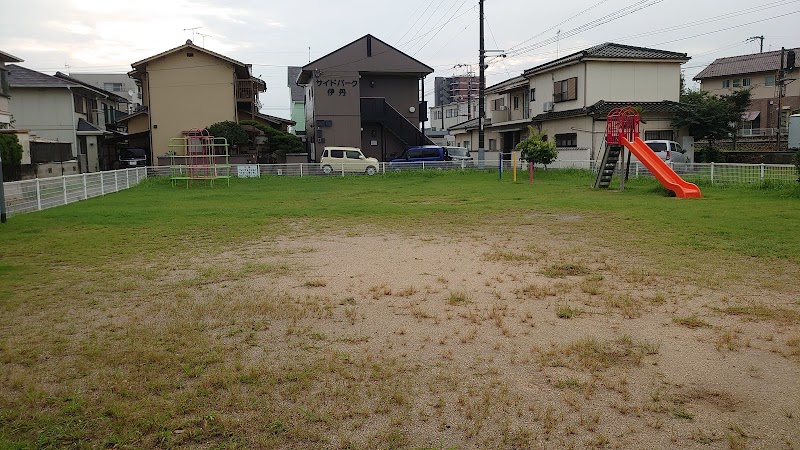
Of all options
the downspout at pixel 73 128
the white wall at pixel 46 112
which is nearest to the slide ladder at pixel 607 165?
the white wall at pixel 46 112

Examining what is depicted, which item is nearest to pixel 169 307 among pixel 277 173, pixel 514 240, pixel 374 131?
pixel 514 240

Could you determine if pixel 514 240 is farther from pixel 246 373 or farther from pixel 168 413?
pixel 168 413

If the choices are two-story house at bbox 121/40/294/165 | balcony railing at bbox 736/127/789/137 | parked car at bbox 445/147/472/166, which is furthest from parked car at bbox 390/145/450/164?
balcony railing at bbox 736/127/789/137

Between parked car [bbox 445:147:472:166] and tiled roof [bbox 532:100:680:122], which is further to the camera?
Result: parked car [bbox 445:147:472:166]

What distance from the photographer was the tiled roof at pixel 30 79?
31.9 meters

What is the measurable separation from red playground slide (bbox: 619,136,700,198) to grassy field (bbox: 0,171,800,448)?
498cm

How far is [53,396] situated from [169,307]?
2217mm

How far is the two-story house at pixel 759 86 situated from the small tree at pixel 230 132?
3228cm

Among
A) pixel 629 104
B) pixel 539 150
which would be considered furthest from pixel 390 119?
pixel 629 104

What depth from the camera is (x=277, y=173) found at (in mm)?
29594

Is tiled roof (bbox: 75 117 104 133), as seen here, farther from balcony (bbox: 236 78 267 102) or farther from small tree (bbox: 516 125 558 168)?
small tree (bbox: 516 125 558 168)

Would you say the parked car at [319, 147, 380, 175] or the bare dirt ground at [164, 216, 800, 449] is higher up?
the parked car at [319, 147, 380, 175]

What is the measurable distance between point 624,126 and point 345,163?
14.1m

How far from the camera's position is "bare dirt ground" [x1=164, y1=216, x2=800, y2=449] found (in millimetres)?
3596
